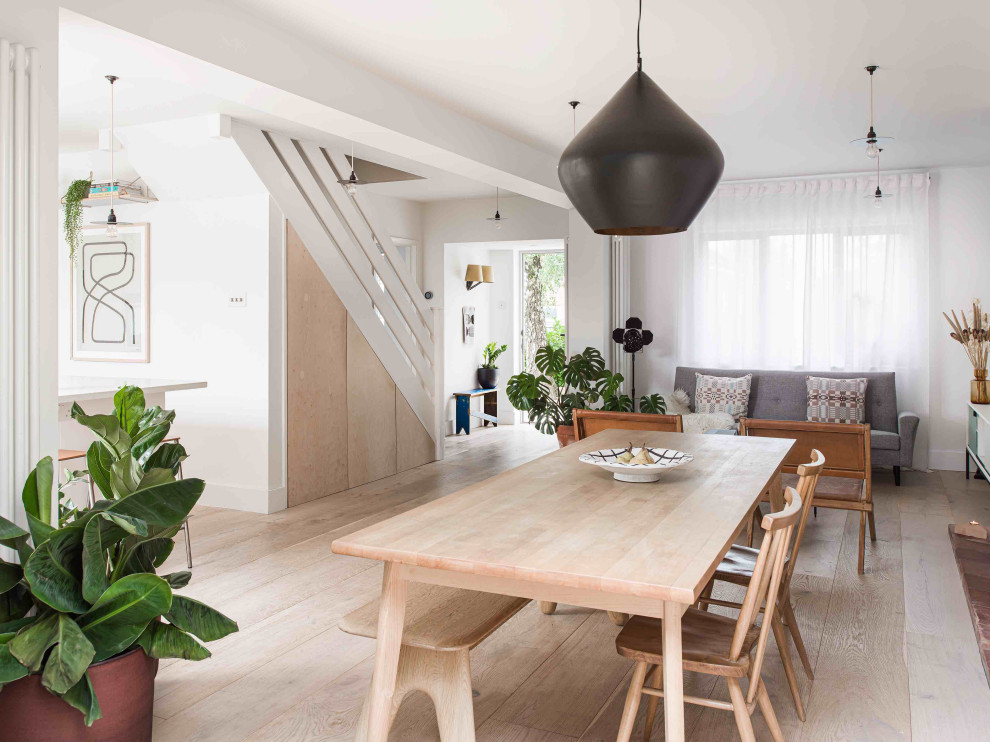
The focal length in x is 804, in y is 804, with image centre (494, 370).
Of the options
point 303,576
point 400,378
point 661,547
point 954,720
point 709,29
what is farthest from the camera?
point 400,378

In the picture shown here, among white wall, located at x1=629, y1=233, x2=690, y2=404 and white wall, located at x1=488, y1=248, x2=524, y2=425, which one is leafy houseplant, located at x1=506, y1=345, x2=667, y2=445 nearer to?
white wall, located at x1=629, y1=233, x2=690, y2=404

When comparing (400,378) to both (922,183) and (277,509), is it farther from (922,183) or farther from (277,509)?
(922,183)

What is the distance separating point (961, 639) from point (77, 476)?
11.5 ft

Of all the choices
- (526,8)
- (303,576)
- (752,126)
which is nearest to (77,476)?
(303,576)

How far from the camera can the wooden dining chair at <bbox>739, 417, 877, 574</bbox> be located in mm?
3992

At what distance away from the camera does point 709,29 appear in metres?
3.48

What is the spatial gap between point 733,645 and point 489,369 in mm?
7556

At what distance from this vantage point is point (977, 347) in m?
6.16

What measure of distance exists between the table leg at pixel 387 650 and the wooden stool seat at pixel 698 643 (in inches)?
22.0

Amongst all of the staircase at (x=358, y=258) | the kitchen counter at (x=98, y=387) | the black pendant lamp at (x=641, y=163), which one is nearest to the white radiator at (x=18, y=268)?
the kitchen counter at (x=98, y=387)

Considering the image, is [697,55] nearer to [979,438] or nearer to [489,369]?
[979,438]

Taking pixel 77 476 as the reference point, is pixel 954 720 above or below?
below

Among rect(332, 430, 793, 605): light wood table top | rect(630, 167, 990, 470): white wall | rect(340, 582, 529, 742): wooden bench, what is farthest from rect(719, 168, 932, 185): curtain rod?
rect(340, 582, 529, 742): wooden bench

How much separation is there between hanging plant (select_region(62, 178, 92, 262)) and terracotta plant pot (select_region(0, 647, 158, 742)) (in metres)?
3.97
